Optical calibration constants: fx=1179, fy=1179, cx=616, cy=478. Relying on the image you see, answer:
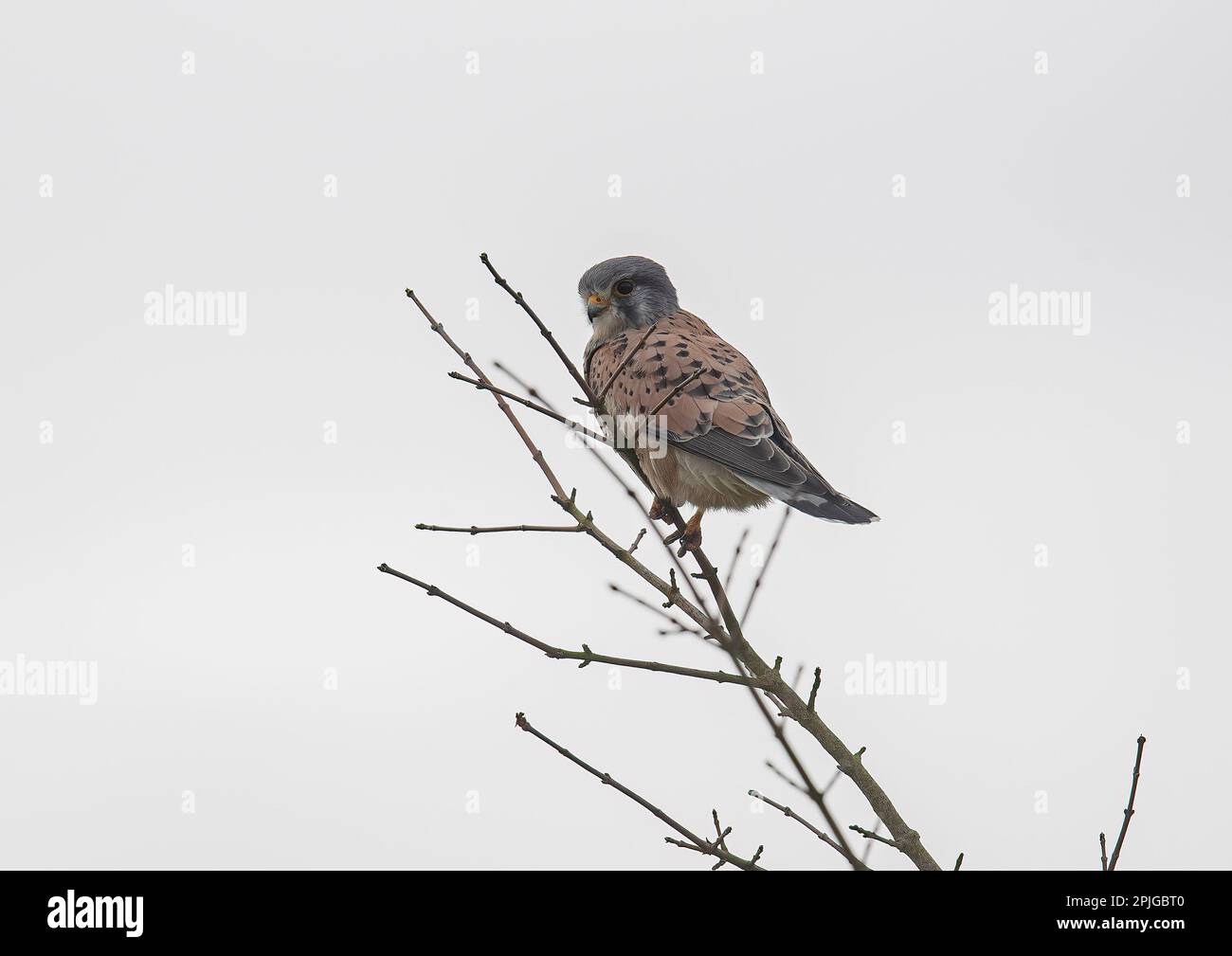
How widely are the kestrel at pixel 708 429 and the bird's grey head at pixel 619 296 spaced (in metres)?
0.03

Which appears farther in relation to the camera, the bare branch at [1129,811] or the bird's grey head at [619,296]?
the bird's grey head at [619,296]

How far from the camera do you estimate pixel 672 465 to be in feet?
16.1

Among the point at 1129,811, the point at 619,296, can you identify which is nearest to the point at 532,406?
the point at 1129,811

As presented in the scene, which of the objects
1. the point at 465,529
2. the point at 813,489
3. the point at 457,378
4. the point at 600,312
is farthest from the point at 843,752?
the point at 600,312

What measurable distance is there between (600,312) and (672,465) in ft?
3.98

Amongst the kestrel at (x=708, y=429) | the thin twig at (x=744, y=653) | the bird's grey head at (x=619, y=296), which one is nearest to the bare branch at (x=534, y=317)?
the thin twig at (x=744, y=653)

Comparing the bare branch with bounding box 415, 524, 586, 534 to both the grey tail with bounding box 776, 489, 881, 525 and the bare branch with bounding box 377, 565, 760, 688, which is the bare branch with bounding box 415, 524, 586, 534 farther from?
the grey tail with bounding box 776, 489, 881, 525

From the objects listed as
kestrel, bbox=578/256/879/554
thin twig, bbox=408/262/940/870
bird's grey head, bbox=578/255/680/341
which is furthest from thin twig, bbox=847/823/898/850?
bird's grey head, bbox=578/255/680/341

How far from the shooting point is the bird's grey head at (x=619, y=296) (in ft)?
18.9

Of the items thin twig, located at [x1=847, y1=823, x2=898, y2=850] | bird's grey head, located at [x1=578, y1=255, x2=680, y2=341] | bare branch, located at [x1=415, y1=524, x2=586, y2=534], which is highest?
bird's grey head, located at [x1=578, y1=255, x2=680, y2=341]

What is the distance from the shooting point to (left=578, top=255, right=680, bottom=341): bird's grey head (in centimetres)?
575

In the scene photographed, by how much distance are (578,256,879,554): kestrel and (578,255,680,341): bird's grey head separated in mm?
28

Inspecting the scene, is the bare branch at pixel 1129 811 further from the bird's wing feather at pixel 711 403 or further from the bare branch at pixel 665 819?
the bird's wing feather at pixel 711 403
